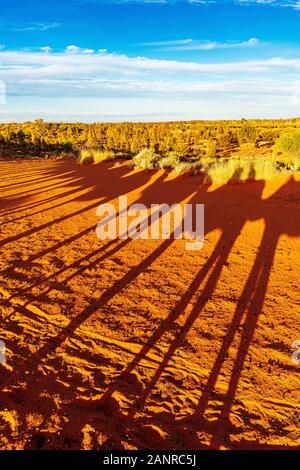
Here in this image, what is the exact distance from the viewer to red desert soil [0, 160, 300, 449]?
131 inches

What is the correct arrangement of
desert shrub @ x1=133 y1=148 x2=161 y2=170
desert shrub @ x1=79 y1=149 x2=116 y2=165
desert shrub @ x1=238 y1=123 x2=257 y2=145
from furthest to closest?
desert shrub @ x1=238 y1=123 x2=257 y2=145
desert shrub @ x1=79 y1=149 x2=116 y2=165
desert shrub @ x1=133 y1=148 x2=161 y2=170

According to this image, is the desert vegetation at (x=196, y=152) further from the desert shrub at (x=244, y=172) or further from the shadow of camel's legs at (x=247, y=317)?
the shadow of camel's legs at (x=247, y=317)

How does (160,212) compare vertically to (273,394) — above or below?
above

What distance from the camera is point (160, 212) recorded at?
1007 cm

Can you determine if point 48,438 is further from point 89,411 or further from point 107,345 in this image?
point 107,345

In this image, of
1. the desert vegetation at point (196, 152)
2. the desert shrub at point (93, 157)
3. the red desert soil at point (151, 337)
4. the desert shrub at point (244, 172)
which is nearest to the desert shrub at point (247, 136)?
the desert vegetation at point (196, 152)

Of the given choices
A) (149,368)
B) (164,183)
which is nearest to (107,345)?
(149,368)

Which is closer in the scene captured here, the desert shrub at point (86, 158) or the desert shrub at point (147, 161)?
the desert shrub at point (147, 161)

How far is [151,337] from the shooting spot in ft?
15.2

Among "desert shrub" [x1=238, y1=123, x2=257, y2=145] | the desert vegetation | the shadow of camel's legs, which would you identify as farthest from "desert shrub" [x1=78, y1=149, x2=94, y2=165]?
"desert shrub" [x1=238, y1=123, x2=257, y2=145]

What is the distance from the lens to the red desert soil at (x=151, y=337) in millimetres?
3340

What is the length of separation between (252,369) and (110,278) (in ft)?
9.46

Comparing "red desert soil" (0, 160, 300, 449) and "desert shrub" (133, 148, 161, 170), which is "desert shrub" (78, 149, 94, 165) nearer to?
"desert shrub" (133, 148, 161, 170)
